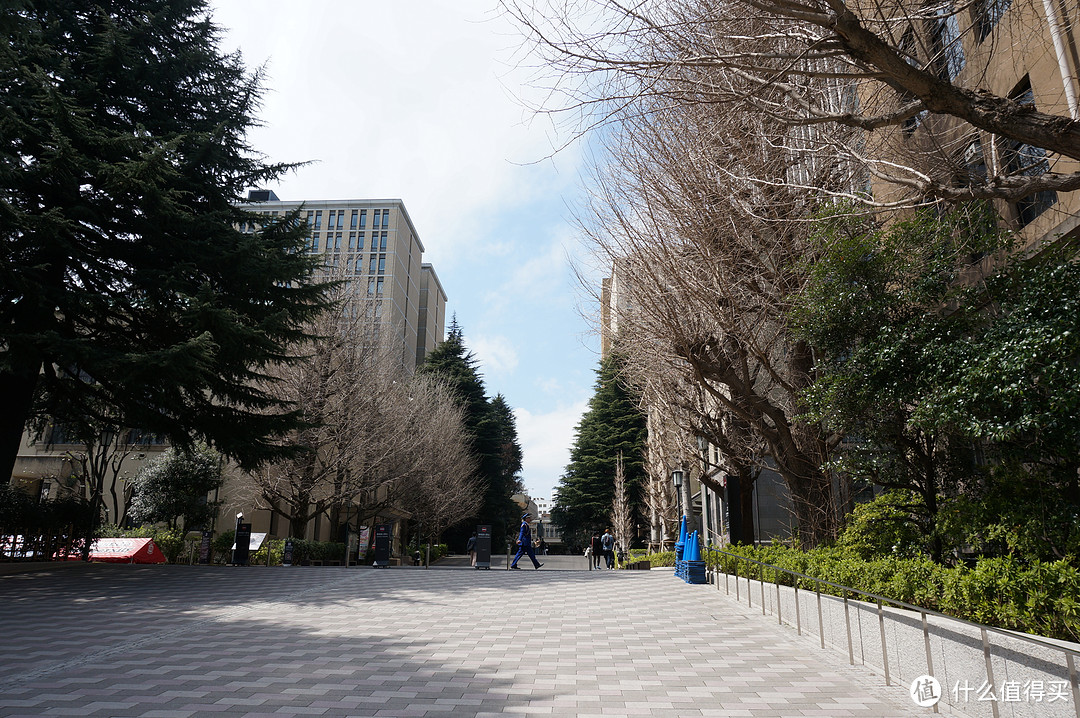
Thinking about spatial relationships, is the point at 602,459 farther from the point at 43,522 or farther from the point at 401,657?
the point at 401,657

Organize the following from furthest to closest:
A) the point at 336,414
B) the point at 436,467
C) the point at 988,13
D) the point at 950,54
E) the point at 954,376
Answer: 1. the point at 436,467
2. the point at 336,414
3. the point at 950,54
4. the point at 988,13
5. the point at 954,376

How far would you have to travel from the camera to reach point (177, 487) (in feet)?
78.5

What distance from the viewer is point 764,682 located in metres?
5.93

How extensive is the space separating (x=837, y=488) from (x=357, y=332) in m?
18.0

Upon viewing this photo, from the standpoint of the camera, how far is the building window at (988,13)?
700 centimetres

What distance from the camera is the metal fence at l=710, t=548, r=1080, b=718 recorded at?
4.03 metres

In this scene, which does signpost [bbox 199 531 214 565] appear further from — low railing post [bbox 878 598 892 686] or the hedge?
low railing post [bbox 878 598 892 686]

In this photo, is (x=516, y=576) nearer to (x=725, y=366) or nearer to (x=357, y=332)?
(x=725, y=366)

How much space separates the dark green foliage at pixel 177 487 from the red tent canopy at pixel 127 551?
410 centimetres

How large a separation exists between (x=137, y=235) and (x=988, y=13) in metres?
17.7

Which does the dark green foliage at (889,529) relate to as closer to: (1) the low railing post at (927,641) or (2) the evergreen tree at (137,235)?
(1) the low railing post at (927,641)

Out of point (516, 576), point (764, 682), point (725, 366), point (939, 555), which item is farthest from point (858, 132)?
point (516, 576)

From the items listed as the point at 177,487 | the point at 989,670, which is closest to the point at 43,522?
the point at 177,487

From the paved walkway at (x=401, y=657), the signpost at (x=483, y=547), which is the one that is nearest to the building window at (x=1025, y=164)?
the paved walkway at (x=401, y=657)
